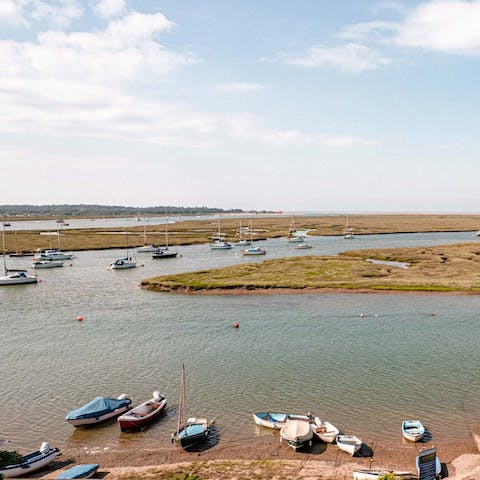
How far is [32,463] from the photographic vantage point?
25156 millimetres

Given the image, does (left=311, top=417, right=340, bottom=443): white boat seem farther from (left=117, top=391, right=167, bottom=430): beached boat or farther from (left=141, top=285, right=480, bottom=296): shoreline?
(left=141, top=285, right=480, bottom=296): shoreline

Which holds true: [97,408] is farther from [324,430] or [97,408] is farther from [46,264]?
[46,264]

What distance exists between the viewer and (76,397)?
34.3 metres


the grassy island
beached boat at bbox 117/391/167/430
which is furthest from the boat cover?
the grassy island

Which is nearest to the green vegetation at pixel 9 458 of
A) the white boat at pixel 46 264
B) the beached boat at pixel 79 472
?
the beached boat at pixel 79 472

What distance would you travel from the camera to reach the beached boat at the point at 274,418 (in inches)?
1145

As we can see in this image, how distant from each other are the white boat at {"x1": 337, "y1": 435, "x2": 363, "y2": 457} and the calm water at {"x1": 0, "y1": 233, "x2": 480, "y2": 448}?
6.29 feet

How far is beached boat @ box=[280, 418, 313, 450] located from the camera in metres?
27.0

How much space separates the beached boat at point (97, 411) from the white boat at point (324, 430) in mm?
12558

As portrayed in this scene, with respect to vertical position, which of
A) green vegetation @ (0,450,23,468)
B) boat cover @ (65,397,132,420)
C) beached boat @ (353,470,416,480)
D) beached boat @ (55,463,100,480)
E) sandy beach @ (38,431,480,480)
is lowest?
sandy beach @ (38,431,480,480)

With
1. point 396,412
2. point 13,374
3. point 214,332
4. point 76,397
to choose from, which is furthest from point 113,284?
point 396,412

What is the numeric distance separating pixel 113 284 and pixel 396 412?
59.7 meters

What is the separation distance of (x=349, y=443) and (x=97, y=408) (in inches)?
624

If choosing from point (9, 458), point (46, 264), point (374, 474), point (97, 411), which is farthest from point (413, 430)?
point (46, 264)
